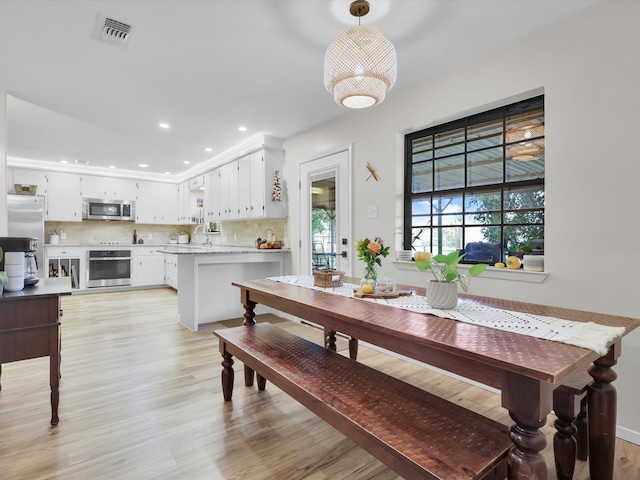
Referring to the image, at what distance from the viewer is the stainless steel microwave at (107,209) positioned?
6574 millimetres

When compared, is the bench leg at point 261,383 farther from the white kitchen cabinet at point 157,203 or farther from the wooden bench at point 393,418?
the white kitchen cabinet at point 157,203

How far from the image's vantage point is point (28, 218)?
18.7ft

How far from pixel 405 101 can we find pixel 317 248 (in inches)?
77.0

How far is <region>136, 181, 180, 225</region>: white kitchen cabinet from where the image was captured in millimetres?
7199

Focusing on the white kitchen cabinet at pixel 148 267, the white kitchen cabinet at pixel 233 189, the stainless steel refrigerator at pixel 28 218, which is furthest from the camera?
the white kitchen cabinet at pixel 148 267

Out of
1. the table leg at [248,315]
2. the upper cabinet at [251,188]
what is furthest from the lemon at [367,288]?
the upper cabinet at [251,188]

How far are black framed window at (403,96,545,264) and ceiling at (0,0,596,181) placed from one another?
1.81 feet

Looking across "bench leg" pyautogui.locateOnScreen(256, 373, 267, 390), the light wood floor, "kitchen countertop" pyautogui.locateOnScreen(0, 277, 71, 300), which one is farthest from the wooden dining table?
"kitchen countertop" pyautogui.locateOnScreen(0, 277, 71, 300)

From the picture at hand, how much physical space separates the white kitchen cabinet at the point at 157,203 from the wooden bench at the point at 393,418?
632 cm

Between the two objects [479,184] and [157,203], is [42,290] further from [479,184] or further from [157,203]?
[157,203]

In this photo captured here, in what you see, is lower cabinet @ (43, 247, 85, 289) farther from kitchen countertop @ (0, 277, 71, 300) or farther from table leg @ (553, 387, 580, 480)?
table leg @ (553, 387, 580, 480)

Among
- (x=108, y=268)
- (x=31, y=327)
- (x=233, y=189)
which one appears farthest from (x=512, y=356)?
(x=108, y=268)

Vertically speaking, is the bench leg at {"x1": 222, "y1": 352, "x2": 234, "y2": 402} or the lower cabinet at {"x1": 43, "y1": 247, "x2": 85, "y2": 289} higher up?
the lower cabinet at {"x1": 43, "y1": 247, "x2": 85, "y2": 289}

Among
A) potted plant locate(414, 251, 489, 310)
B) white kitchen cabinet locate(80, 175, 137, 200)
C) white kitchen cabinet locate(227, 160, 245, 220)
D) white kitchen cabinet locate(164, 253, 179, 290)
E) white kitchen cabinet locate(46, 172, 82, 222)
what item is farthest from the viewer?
white kitchen cabinet locate(80, 175, 137, 200)
